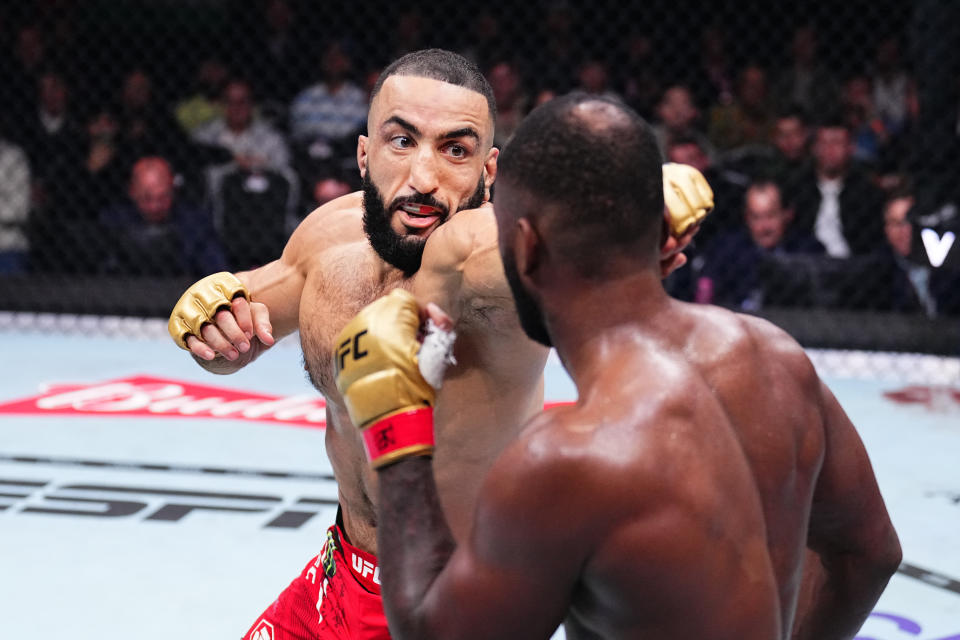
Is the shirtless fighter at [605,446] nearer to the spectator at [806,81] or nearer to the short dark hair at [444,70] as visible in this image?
the short dark hair at [444,70]

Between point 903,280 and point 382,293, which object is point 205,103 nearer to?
point 903,280

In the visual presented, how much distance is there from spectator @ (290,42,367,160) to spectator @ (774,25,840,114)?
6.23ft

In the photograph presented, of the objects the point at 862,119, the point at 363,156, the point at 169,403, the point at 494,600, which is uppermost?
the point at 363,156

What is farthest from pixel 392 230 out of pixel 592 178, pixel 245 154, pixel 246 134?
pixel 246 134

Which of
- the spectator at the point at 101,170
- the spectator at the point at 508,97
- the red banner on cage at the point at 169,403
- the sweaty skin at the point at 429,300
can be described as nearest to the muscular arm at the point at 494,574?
the sweaty skin at the point at 429,300

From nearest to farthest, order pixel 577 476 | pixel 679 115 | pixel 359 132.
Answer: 1. pixel 577 476
2. pixel 679 115
3. pixel 359 132

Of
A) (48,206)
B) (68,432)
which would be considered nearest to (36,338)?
(48,206)

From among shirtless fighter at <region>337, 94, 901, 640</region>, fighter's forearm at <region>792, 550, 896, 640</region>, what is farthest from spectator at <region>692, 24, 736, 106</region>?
shirtless fighter at <region>337, 94, 901, 640</region>

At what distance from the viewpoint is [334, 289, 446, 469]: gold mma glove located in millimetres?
1105

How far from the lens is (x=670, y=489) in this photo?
99 centimetres

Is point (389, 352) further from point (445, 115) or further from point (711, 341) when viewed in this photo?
point (445, 115)

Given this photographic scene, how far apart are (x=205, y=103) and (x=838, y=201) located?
9.78ft

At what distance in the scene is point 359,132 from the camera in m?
5.26

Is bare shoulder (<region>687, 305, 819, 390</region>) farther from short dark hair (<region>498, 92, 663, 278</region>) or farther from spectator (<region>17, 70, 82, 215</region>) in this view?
spectator (<region>17, 70, 82, 215</region>)
